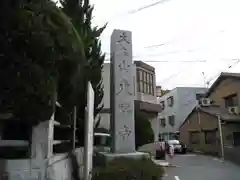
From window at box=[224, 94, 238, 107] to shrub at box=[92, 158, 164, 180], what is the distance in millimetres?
20999

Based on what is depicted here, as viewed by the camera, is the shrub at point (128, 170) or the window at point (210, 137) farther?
the window at point (210, 137)

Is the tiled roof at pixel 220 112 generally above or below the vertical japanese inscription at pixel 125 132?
above

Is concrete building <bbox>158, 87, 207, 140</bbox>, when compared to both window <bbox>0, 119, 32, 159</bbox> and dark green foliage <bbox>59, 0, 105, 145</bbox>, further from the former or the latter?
window <bbox>0, 119, 32, 159</bbox>

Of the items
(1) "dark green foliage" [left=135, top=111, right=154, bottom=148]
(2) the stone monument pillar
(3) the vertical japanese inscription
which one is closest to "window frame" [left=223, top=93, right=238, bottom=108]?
(1) "dark green foliage" [left=135, top=111, right=154, bottom=148]

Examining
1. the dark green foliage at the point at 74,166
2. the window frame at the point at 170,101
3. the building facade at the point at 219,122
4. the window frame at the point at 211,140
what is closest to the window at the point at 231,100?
the building facade at the point at 219,122

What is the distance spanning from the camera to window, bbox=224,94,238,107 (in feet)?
90.5

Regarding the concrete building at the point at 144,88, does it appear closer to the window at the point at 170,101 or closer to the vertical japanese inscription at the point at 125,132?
the vertical japanese inscription at the point at 125,132

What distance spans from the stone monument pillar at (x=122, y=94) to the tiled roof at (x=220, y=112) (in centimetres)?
1702

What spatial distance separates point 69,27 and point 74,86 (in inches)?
61.7

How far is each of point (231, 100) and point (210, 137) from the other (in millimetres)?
4369

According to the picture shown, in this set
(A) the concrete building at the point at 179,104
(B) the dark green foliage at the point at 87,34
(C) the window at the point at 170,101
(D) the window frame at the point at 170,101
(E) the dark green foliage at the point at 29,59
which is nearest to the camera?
(E) the dark green foliage at the point at 29,59

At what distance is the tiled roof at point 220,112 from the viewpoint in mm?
25177

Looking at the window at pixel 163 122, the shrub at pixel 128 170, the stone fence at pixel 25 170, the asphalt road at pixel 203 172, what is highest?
the window at pixel 163 122

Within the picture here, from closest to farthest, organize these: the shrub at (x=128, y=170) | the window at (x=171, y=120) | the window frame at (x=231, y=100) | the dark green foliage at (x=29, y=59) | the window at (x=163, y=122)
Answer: the dark green foliage at (x=29, y=59), the shrub at (x=128, y=170), the window frame at (x=231, y=100), the window at (x=171, y=120), the window at (x=163, y=122)
